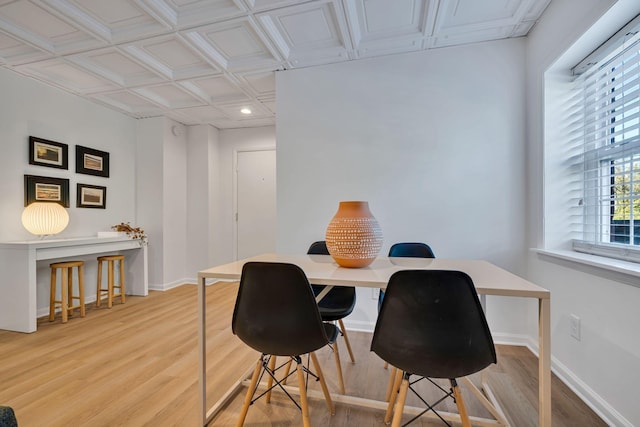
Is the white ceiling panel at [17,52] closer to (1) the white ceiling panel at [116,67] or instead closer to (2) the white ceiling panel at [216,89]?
(1) the white ceiling panel at [116,67]

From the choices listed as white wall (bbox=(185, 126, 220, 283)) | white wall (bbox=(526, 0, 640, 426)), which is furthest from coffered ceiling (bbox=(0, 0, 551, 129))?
white wall (bbox=(185, 126, 220, 283))

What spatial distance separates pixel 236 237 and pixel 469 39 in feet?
13.0

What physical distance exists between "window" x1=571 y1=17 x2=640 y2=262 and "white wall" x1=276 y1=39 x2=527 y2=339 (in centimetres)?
46

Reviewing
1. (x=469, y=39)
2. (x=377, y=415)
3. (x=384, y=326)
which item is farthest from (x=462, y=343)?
(x=469, y=39)

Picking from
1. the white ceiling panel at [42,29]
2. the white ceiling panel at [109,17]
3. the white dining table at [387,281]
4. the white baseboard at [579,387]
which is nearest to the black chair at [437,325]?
the white dining table at [387,281]

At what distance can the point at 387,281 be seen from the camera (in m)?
1.20

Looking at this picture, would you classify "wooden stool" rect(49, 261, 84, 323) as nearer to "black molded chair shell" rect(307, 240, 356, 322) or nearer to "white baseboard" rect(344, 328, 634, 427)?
"black molded chair shell" rect(307, 240, 356, 322)

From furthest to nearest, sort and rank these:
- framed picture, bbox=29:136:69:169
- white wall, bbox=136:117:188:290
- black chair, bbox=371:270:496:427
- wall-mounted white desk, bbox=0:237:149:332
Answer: white wall, bbox=136:117:188:290 < framed picture, bbox=29:136:69:169 < wall-mounted white desk, bbox=0:237:149:332 < black chair, bbox=371:270:496:427

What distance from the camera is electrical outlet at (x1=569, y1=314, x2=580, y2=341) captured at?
5.62 feet

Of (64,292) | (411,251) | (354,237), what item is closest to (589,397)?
(411,251)

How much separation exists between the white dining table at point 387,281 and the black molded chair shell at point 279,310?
13 cm

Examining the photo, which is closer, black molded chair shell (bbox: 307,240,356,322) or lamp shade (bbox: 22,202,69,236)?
black molded chair shell (bbox: 307,240,356,322)

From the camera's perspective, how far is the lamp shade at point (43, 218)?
287 centimetres

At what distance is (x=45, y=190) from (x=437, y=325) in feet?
13.2
